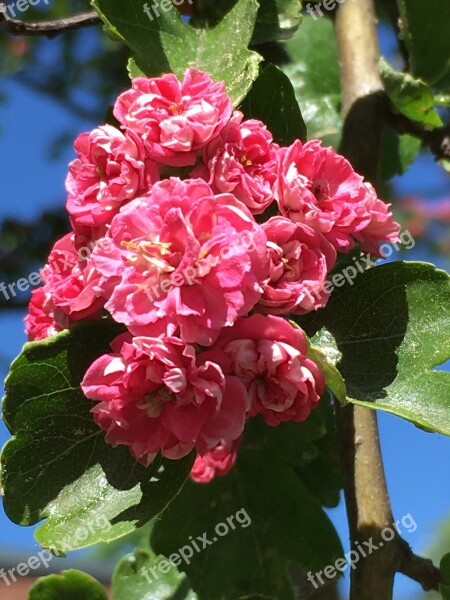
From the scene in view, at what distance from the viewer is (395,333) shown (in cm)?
93

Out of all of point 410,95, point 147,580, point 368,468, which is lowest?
point 147,580

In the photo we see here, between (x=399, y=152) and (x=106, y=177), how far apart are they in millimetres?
862

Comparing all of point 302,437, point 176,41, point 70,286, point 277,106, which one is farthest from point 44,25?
point 302,437

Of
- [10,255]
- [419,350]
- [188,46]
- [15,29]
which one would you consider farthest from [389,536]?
[10,255]

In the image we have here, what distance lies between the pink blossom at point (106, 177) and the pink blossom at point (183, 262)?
5 centimetres

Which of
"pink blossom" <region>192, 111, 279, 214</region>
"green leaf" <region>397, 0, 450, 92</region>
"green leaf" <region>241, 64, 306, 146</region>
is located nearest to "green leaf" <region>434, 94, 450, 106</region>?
"green leaf" <region>397, 0, 450, 92</region>

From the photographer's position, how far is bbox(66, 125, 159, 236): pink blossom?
33.7 inches

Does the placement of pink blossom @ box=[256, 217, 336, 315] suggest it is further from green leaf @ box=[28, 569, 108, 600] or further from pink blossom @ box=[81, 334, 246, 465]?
green leaf @ box=[28, 569, 108, 600]

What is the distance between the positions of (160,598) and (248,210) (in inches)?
25.9

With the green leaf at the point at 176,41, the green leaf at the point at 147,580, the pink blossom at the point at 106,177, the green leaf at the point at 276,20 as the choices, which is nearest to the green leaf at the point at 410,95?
the green leaf at the point at 276,20

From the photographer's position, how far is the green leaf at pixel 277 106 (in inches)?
39.8

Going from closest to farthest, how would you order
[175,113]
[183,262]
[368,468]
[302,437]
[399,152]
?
[183,262]
[175,113]
[368,468]
[302,437]
[399,152]

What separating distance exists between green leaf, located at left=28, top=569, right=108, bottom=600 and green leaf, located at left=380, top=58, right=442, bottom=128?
2.54 feet

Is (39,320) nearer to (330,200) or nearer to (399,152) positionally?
(330,200)
